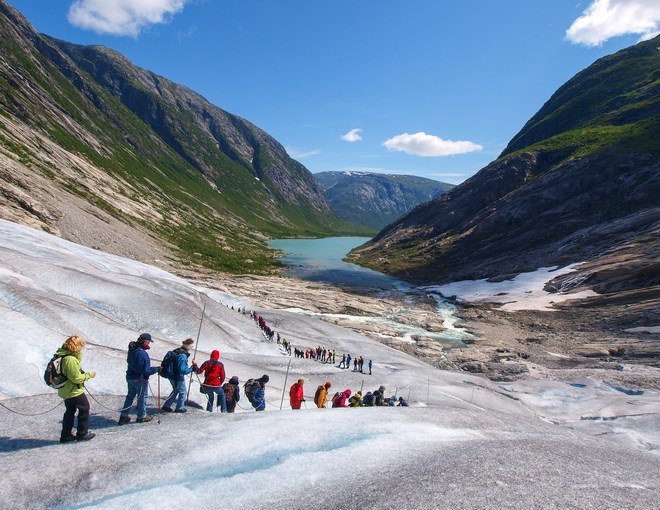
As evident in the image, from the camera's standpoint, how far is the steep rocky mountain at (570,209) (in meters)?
70.9

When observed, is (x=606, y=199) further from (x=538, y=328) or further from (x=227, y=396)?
(x=227, y=396)

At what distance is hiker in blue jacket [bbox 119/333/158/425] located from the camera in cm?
1016

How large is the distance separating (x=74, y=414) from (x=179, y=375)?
9.30ft

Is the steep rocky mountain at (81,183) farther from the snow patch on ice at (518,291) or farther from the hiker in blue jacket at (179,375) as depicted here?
the hiker in blue jacket at (179,375)

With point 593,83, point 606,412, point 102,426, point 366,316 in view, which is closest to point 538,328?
point 366,316

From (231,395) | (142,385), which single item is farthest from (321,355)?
(142,385)

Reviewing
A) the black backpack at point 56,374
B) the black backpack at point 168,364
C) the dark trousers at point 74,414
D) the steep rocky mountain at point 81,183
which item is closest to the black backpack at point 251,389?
the black backpack at point 168,364

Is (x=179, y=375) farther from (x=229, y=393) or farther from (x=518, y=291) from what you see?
(x=518, y=291)

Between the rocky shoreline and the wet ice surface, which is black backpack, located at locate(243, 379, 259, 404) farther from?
the rocky shoreline

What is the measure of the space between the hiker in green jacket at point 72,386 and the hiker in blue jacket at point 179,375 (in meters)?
2.54

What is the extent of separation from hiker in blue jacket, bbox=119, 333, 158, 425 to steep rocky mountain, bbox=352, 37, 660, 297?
66293mm

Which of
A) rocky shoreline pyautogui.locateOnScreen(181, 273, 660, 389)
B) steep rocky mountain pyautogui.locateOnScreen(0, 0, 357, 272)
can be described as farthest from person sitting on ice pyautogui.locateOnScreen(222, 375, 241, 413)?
steep rocky mountain pyautogui.locateOnScreen(0, 0, 357, 272)

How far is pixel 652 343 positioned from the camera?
42344 mm

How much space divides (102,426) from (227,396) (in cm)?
396
